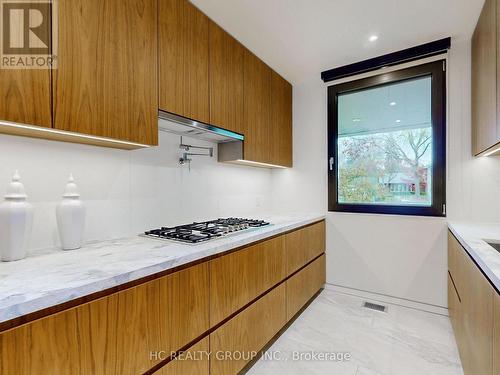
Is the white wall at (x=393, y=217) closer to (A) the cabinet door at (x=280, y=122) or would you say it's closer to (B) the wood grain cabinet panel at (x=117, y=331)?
(A) the cabinet door at (x=280, y=122)

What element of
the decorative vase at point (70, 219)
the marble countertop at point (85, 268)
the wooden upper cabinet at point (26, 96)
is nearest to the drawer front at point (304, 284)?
the marble countertop at point (85, 268)

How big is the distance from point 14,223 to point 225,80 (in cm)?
158

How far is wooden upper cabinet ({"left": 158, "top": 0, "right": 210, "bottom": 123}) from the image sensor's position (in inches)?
58.4

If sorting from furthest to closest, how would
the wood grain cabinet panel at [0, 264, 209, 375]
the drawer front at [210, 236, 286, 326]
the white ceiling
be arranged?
the white ceiling
the drawer front at [210, 236, 286, 326]
the wood grain cabinet panel at [0, 264, 209, 375]

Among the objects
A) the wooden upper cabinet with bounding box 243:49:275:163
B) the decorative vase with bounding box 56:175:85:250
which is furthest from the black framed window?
the decorative vase with bounding box 56:175:85:250

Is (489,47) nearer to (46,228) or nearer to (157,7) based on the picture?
(157,7)

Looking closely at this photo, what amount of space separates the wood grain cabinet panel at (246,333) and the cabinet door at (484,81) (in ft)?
5.97

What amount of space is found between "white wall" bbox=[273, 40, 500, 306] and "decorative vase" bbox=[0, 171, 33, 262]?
2.55 meters

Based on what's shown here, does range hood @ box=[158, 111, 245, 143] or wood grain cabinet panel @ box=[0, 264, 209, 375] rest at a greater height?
range hood @ box=[158, 111, 245, 143]

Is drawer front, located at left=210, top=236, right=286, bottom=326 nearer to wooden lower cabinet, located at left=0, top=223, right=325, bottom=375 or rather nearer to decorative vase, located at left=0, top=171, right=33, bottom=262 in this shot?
wooden lower cabinet, located at left=0, top=223, right=325, bottom=375

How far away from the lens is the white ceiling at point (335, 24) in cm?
175

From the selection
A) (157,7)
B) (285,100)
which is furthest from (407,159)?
(157,7)

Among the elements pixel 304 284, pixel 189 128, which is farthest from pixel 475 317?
pixel 189 128

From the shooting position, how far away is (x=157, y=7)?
4.72 ft
